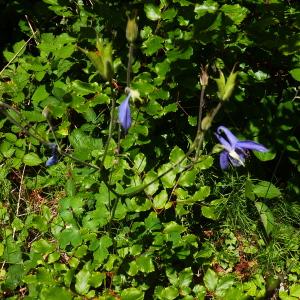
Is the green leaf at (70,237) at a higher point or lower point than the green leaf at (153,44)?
lower

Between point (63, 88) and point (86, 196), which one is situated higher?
point (63, 88)

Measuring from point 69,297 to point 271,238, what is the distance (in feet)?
4.18

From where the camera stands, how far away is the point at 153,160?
264 centimetres

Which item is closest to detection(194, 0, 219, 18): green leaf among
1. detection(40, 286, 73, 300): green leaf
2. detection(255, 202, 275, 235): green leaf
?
detection(255, 202, 275, 235): green leaf

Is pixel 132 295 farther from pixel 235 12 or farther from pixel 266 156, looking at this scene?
pixel 235 12

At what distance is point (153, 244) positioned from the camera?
2191 millimetres

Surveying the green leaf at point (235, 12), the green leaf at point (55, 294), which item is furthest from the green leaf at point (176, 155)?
the green leaf at point (55, 294)

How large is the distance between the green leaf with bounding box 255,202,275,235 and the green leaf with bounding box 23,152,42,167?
127 cm

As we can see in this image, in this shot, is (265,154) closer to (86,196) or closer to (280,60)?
(280,60)

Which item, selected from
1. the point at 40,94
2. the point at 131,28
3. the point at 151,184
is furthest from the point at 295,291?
the point at 40,94

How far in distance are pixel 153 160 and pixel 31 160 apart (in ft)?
2.30

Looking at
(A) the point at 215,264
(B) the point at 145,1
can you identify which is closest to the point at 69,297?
(A) the point at 215,264

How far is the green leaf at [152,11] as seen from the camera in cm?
228

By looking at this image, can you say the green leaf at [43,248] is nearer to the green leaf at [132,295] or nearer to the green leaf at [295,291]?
the green leaf at [132,295]
